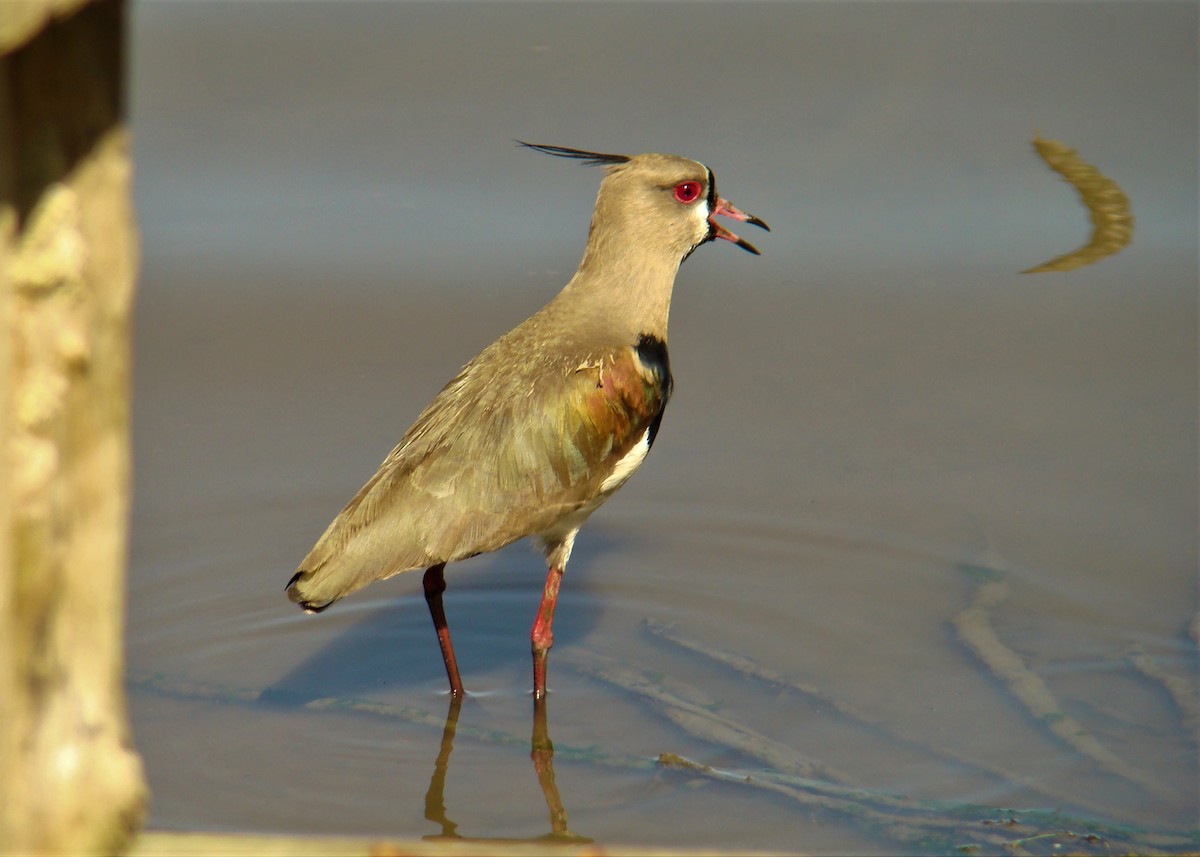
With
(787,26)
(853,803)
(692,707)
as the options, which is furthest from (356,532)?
(787,26)

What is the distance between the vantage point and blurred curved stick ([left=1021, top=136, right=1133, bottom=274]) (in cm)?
746

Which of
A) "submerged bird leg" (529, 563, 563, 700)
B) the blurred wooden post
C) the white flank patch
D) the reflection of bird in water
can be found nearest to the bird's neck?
the white flank patch

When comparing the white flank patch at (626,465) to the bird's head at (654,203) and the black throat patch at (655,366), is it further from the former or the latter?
the bird's head at (654,203)

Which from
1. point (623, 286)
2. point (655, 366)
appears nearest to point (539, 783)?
point (655, 366)

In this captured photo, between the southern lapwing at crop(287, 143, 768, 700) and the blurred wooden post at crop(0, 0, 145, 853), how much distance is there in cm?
226

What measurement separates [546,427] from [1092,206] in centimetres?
404

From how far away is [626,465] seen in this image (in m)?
5.04

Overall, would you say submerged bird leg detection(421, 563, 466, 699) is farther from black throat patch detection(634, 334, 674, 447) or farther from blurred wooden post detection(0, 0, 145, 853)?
blurred wooden post detection(0, 0, 145, 853)

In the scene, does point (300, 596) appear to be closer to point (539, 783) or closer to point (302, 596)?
point (302, 596)

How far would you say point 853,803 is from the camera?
4254 mm

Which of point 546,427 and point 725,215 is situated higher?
point 725,215

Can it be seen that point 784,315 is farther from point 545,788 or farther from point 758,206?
point 545,788

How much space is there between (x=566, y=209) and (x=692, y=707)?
351 cm

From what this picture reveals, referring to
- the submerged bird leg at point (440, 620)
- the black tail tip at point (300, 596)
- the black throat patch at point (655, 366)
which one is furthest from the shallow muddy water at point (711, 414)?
the black throat patch at point (655, 366)
